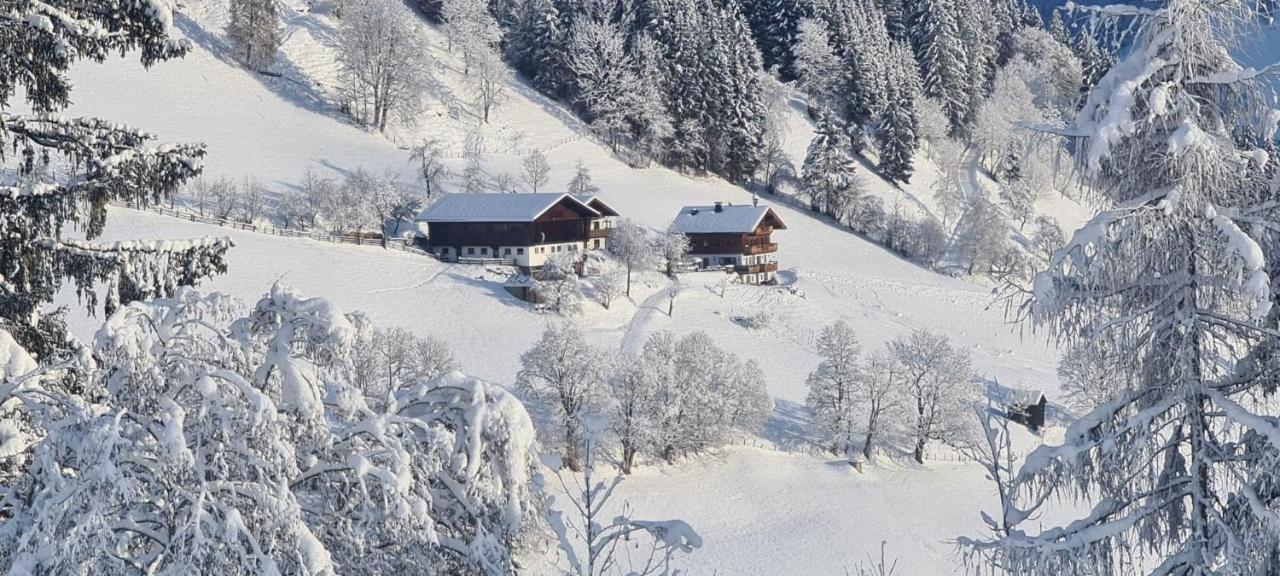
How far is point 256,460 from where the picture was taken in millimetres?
5562

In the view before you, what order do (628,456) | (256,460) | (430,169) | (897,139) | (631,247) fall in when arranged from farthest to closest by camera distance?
1. (897,139)
2. (430,169)
3. (631,247)
4. (628,456)
5. (256,460)

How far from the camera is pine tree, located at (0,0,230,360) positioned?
7152 mm

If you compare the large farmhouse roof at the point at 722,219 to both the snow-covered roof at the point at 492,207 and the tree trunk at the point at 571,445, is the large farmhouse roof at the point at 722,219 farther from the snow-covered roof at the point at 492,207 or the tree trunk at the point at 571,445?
the tree trunk at the point at 571,445

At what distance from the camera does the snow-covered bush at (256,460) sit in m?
5.19

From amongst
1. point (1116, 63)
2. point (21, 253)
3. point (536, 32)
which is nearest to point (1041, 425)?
point (1116, 63)

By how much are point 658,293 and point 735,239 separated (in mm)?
10435

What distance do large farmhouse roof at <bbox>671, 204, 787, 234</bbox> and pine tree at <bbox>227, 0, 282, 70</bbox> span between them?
34.4 m

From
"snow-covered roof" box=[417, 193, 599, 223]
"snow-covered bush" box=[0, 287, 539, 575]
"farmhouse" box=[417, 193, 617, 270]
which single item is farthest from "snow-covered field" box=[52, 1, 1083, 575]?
"snow-covered bush" box=[0, 287, 539, 575]

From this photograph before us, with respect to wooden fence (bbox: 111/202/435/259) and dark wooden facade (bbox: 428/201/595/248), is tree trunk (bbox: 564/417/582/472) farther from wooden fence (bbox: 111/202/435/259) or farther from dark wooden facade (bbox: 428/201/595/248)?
dark wooden facade (bbox: 428/201/595/248)

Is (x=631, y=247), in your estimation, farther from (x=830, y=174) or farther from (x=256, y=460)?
(x=256, y=460)

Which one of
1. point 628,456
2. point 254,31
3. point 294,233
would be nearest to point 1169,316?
point 628,456

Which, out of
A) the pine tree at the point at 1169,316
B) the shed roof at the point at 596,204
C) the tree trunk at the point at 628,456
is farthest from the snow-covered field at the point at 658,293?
the pine tree at the point at 1169,316

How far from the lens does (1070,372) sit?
4231 cm

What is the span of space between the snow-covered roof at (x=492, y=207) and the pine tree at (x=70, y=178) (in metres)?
45.6
